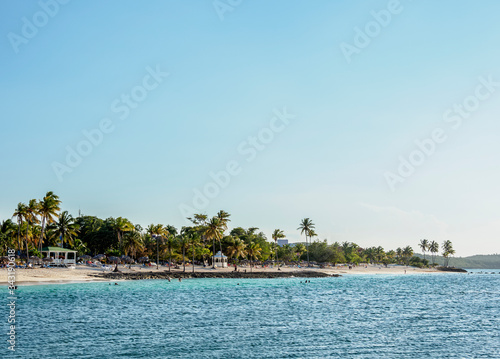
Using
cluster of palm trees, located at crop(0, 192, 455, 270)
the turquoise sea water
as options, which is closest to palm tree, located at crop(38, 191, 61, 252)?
cluster of palm trees, located at crop(0, 192, 455, 270)

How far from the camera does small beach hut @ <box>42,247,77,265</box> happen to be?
8844 centimetres

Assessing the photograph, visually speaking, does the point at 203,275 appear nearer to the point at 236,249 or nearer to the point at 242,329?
the point at 236,249

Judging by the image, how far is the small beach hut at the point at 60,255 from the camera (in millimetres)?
88438

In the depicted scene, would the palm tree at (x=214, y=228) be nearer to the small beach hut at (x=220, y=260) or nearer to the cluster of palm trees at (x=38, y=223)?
the small beach hut at (x=220, y=260)

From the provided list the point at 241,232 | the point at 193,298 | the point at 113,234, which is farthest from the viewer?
the point at 241,232

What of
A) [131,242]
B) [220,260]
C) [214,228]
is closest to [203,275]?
[214,228]

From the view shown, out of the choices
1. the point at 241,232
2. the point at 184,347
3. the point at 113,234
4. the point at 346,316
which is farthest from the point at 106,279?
the point at 241,232

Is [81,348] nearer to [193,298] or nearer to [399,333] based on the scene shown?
[399,333]

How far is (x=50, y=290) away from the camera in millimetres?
57562

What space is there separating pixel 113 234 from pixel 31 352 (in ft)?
307

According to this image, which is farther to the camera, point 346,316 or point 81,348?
point 346,316

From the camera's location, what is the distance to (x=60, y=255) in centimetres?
9794

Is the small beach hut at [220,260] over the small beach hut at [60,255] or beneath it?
beneath

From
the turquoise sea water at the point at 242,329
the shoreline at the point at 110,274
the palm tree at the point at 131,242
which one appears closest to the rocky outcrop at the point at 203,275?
the shoreline at the point at 110,274
